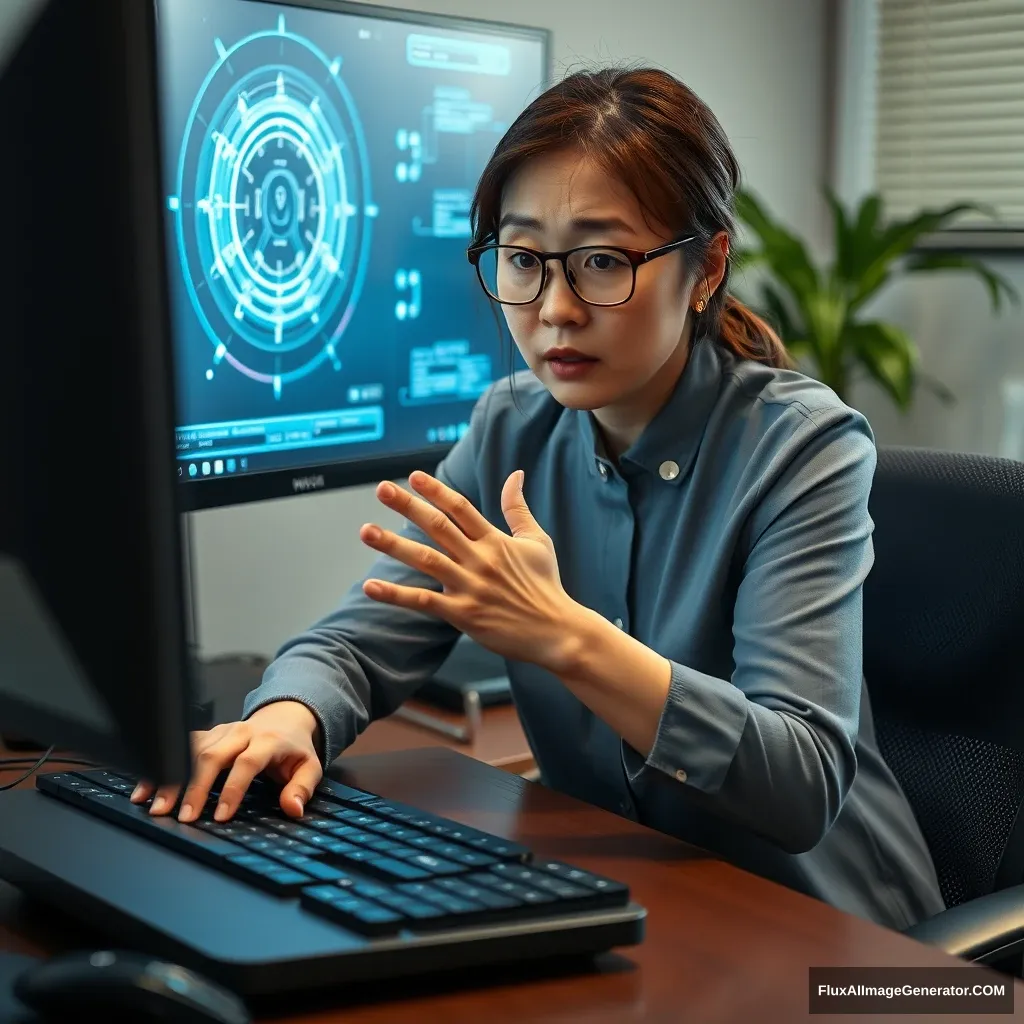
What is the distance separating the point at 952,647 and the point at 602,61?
39.4 inches

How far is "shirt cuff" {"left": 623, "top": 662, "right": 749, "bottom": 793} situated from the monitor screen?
55 cm

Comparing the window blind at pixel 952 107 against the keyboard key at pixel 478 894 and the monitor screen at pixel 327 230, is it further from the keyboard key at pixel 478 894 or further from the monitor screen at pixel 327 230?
the keyboard key at pixel 478 894

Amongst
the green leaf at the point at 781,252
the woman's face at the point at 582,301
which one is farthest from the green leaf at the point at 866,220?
the woman's face at the point at 582,301

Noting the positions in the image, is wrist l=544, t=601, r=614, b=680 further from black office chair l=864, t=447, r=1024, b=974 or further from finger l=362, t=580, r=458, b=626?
black office chair l=864, t=447, r=1024, b=974

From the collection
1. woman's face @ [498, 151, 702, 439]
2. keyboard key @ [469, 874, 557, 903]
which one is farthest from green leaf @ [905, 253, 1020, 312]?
keyboard key @ [469, 874, 557, 903]

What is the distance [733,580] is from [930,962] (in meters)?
0.47

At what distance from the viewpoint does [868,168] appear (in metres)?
2.97

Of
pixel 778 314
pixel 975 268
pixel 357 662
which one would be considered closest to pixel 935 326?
pixel 975 268

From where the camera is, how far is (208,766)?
958mm

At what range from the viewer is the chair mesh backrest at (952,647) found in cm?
121

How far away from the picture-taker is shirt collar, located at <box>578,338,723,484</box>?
124 cm

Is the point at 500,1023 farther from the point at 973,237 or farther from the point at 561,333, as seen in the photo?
the point at 973,237

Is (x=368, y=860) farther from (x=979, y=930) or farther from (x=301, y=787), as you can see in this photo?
(x=979, y=930)

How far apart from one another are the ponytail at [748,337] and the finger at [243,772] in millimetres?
592
